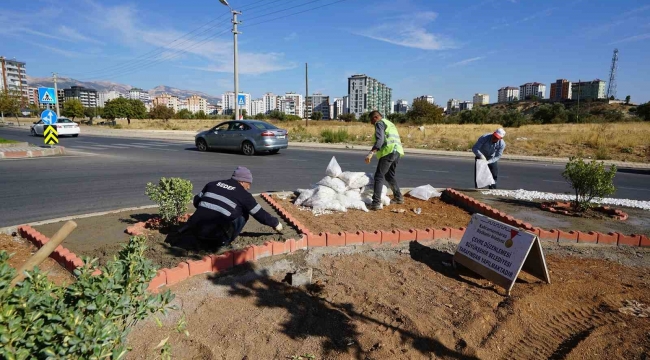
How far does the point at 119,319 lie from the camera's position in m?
1.90

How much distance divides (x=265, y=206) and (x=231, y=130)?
10.9m

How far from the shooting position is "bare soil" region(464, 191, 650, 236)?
583 centimetres

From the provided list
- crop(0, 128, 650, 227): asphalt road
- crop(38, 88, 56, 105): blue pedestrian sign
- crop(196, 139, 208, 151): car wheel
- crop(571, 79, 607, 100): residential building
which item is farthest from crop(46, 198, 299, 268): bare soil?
crop(571, 79, 607, 100): residential building

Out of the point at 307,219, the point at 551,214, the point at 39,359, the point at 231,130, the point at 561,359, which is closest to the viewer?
the point at 39,359

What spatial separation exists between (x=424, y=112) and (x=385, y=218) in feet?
177

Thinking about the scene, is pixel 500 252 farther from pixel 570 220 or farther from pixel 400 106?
pixel 400 106

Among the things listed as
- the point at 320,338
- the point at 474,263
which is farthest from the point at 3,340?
the point at 474,263

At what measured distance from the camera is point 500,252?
13.3 ft

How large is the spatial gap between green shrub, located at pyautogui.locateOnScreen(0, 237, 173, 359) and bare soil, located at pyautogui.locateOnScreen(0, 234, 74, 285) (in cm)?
207

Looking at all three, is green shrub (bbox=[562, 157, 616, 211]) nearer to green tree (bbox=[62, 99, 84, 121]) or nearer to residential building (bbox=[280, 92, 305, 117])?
green tree (bbox=[62, 99, 84, 121])

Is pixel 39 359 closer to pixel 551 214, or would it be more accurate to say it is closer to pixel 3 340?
pixel 3 340

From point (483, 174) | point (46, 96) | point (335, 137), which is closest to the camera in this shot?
point (483, 174)

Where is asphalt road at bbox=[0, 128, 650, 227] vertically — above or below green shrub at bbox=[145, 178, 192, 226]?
below

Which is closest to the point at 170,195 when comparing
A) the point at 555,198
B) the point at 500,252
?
the point at 500,252
